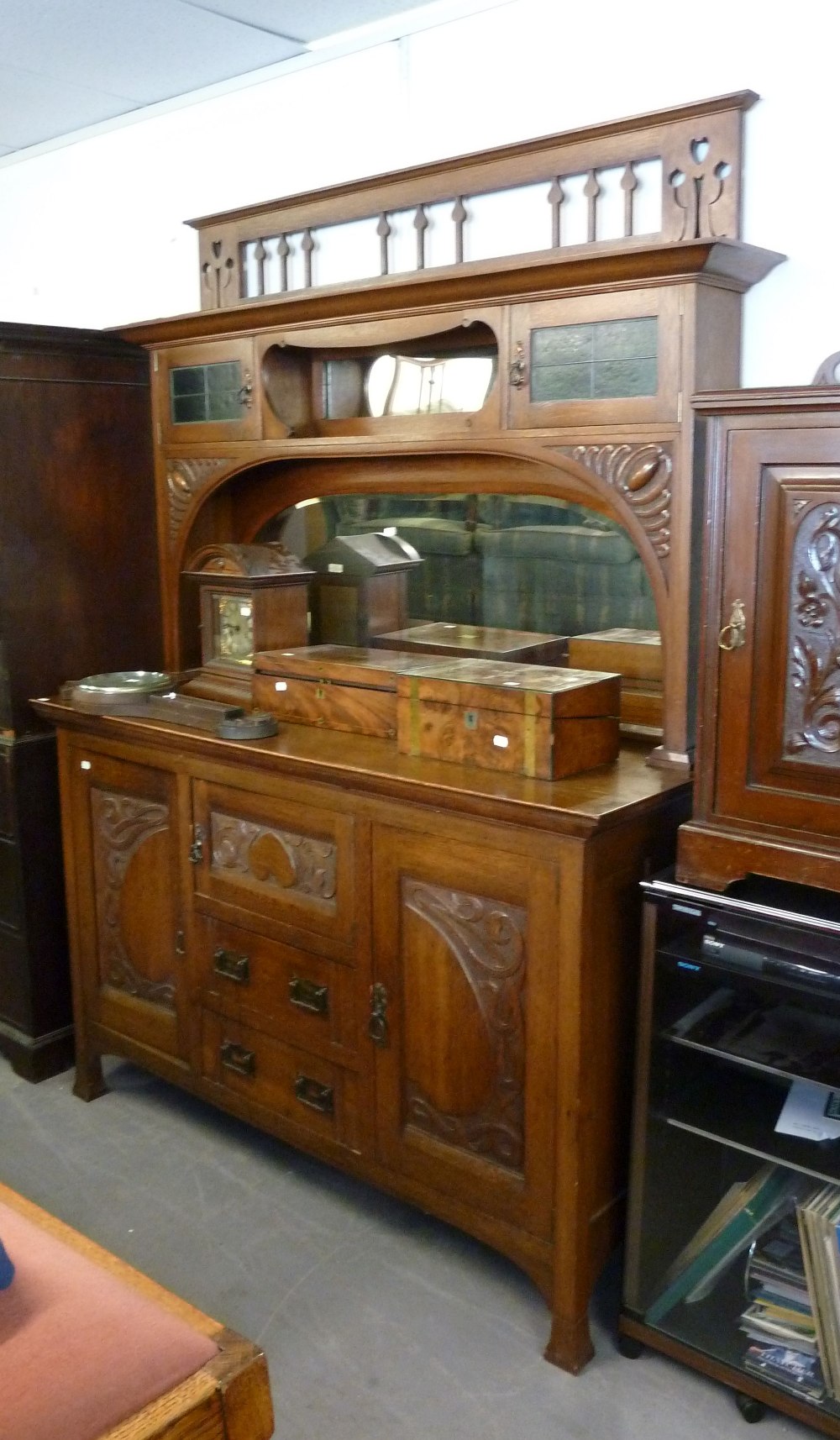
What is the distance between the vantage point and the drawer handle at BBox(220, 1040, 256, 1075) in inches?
110

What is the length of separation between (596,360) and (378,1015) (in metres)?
1.37

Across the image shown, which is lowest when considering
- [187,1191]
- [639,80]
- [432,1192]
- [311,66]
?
[187,1191]

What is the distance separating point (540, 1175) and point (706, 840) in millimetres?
715

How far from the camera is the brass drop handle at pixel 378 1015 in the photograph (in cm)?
245

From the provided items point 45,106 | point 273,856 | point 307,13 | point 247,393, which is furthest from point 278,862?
point 45,106

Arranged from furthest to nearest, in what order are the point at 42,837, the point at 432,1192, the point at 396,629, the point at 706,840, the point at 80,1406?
the point at 42,837 → the point at 396,629 → the point at 432,1192 → the point at 706,840 → the point at 80,1406

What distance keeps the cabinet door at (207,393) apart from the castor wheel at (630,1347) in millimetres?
2175

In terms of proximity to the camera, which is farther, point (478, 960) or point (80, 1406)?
point (478, 960)

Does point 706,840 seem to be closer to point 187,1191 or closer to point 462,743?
point 462,743

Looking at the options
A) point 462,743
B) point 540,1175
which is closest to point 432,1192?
point 540,1175

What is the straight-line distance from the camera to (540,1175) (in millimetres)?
2238

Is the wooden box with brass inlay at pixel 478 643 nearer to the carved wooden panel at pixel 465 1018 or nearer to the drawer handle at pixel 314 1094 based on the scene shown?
the carved wooden panel at pixel 465 1018

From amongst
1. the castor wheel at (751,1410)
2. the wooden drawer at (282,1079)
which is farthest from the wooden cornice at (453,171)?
the castor wheel at (751,1410)

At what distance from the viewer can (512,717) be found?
2.28 meters
